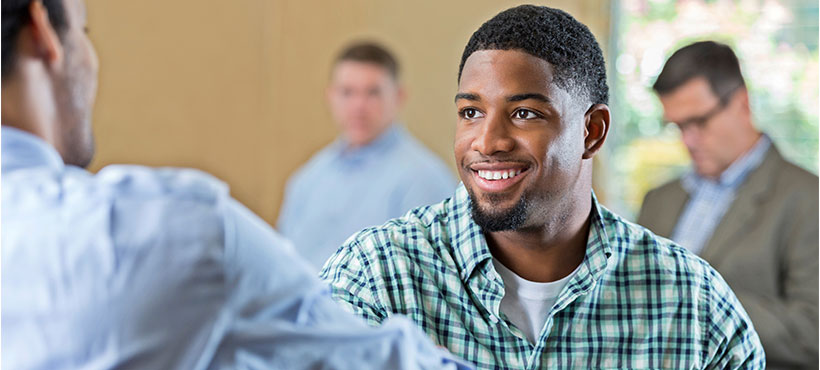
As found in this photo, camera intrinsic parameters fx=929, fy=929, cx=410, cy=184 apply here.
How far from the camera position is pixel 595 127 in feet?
4.55

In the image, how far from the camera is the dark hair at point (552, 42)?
1282 mm

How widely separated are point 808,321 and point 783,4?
234 cm

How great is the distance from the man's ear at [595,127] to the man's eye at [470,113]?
0.59ft

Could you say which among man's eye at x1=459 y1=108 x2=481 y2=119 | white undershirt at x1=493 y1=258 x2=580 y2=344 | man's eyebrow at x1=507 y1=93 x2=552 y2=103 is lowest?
white undershirt at x1=493 y1=258 x2=580 y2=344

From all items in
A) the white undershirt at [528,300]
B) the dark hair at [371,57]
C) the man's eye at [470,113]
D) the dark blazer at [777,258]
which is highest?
the man's eye at [470,113]

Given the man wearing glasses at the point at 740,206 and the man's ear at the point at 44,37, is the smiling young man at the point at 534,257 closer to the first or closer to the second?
the man's ear at the point at 44,37

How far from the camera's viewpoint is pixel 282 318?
39.2 inches

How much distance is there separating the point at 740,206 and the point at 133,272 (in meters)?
1.68

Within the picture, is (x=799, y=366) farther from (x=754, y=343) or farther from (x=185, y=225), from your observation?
(x=185, y=225)

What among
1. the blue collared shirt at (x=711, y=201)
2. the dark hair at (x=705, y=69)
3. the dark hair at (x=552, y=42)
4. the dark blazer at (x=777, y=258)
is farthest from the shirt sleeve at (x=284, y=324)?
the dark hair at (x=705, y=69)

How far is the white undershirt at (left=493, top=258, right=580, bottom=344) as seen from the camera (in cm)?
133

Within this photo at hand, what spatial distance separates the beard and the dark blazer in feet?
2.81

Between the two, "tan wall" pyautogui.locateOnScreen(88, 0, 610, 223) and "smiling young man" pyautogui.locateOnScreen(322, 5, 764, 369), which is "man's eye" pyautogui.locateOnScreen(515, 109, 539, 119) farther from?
"tan wall" pyautogui.locateOnScreen(88, 0, 610, 223)

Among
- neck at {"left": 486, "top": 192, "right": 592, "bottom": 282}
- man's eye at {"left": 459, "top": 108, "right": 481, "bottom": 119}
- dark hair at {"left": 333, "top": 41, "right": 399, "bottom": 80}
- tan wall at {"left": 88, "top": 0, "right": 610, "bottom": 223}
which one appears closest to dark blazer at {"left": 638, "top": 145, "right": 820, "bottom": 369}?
neck at {"left": 486, "top": 192, "right": 592, "bottom": 282}
